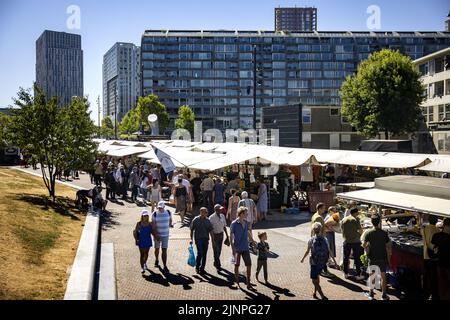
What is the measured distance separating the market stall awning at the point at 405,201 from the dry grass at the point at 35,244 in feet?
22.4

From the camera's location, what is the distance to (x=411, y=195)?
1039cm

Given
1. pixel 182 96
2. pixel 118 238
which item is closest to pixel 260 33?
pixel 182 96

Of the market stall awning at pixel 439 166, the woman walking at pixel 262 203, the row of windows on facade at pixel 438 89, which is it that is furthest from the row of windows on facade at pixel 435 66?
the woman walking at pixel 262 203

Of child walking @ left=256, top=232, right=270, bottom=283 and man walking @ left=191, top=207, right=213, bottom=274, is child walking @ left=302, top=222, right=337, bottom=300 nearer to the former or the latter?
child walking @ left=256, top=232, right=270, bottom=283

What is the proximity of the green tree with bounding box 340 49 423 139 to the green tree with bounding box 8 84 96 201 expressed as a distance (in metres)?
31.8

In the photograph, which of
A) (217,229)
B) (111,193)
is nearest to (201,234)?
(217,229)

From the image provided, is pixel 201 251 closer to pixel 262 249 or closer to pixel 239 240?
pixel 239 240

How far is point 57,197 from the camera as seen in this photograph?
68.7ft

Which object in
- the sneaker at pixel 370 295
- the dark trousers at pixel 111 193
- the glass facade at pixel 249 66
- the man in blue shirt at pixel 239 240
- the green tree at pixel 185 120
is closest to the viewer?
the sneaker at pixel 370 295

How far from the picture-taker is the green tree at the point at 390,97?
44.6 metres

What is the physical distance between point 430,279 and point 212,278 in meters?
4.47

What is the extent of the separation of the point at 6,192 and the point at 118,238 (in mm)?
7480

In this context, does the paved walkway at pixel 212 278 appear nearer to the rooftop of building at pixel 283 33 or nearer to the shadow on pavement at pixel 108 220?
the shadow on pavement at pixel 108 220
